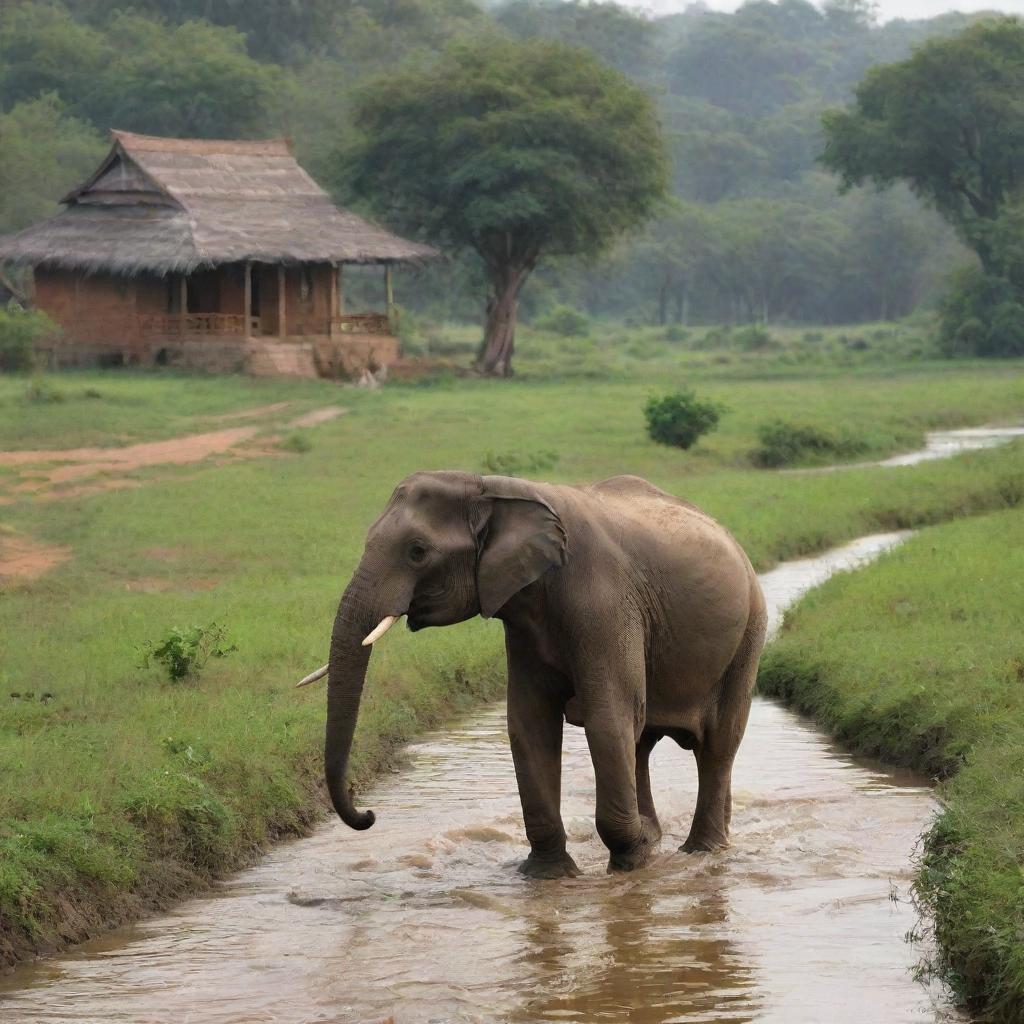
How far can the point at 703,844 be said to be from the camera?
362 inches

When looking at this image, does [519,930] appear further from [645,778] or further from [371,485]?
[371,485]

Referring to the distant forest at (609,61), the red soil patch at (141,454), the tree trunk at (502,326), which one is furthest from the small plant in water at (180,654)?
the distant forest at (609,61)

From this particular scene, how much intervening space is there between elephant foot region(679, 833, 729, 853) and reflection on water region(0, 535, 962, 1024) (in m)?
0.06

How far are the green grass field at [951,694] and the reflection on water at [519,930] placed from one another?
39 centimetres

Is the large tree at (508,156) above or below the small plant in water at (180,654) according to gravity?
above

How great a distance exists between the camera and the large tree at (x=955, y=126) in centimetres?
5556

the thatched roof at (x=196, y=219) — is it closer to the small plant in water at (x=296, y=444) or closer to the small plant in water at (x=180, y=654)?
the small plant in water at (x=296, y=444)

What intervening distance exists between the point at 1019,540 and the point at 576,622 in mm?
10444

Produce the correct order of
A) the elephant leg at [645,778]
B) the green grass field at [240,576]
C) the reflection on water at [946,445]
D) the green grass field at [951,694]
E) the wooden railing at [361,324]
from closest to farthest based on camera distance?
the green grass field at [951,694] < the green grass field at [240,576] < the elephant leg at [645,778] < the reflection on water at [946,445] < the wooden railing at [361,324]

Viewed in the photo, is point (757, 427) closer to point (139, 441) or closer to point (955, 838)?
point (139, 441)

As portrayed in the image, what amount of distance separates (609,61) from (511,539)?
10075 centimetres

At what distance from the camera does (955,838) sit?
26.4 feet

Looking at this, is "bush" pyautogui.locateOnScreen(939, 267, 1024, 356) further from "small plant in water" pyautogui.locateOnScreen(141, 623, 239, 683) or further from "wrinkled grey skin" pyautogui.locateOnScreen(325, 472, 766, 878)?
"wrinkled grey skin" pyautogui.locateOnScreen(325, 472, 766, 878)

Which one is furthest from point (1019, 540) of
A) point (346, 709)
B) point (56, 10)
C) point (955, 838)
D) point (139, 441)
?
point (56, 10)
